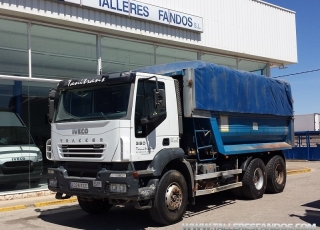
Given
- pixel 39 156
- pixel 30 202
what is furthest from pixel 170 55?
pixel 30 202

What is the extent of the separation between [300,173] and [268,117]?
7.71 metres

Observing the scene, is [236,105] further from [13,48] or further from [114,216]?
[13,48]

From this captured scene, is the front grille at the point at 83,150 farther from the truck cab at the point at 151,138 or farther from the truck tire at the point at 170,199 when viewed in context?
the truck tire at the point at 170,199

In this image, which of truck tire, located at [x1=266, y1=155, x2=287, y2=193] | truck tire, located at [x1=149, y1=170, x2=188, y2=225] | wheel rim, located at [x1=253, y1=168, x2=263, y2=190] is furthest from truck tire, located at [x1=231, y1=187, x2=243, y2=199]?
truck tire, located at [x1=149, y1=170, x2=188, y2=225]

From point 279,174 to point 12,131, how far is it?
776 centimetres

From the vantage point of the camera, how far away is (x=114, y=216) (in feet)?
30.1

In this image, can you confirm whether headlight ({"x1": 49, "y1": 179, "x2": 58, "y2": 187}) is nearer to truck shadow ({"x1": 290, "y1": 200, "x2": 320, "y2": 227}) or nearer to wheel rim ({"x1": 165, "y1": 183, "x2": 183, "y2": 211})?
wheel rim ({"x1": 165, "y1": 183, "x2": 183, "y2": 211})

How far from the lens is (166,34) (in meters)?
15.1

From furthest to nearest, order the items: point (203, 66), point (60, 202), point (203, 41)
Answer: point (203, 41) < point (60, 202) < point (203, 66)

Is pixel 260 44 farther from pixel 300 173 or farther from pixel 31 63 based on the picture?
pixel 31 63

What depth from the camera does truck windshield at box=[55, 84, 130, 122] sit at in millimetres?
7578

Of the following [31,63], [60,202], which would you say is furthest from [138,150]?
[31,63]

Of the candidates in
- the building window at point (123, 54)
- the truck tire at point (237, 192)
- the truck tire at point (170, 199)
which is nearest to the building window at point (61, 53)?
the building window at point (123, 54)

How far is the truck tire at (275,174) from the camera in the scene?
11508 mm
